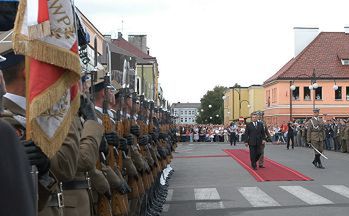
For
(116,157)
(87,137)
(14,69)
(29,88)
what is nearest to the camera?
(29,88)

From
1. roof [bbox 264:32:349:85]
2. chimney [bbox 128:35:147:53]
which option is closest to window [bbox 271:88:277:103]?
roof [bbox 264:32:349:85]

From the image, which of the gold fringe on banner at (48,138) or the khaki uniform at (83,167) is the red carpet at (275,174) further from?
the gold fringe on banner at (48,138)

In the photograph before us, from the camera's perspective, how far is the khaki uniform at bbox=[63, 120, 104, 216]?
4102mm

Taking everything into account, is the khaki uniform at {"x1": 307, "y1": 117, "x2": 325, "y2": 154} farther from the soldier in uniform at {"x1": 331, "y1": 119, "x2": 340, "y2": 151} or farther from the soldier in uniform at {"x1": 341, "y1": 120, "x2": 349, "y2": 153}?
the soldier in uniform at {"x1": 331, "y1": 119, "x2": 340, "y2": 151}

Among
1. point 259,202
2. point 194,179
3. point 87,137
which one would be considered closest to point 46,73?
point 87,137

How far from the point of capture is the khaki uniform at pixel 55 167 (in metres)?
2.85

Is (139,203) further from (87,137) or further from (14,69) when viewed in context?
(14,69)

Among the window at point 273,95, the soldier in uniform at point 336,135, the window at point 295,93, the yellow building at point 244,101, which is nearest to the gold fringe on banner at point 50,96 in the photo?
the soldier in uniform at point 336,135

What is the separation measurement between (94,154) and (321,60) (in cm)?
6552

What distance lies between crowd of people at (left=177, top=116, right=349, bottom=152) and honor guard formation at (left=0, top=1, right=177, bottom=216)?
21256 millimetres

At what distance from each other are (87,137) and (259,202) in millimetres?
8001

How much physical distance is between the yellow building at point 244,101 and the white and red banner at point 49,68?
78.7m

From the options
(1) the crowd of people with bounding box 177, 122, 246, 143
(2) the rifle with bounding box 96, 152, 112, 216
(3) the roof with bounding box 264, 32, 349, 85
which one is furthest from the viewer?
(3) the roof with bounding box 264, 32, 349, 85

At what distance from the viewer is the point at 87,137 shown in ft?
13.7
